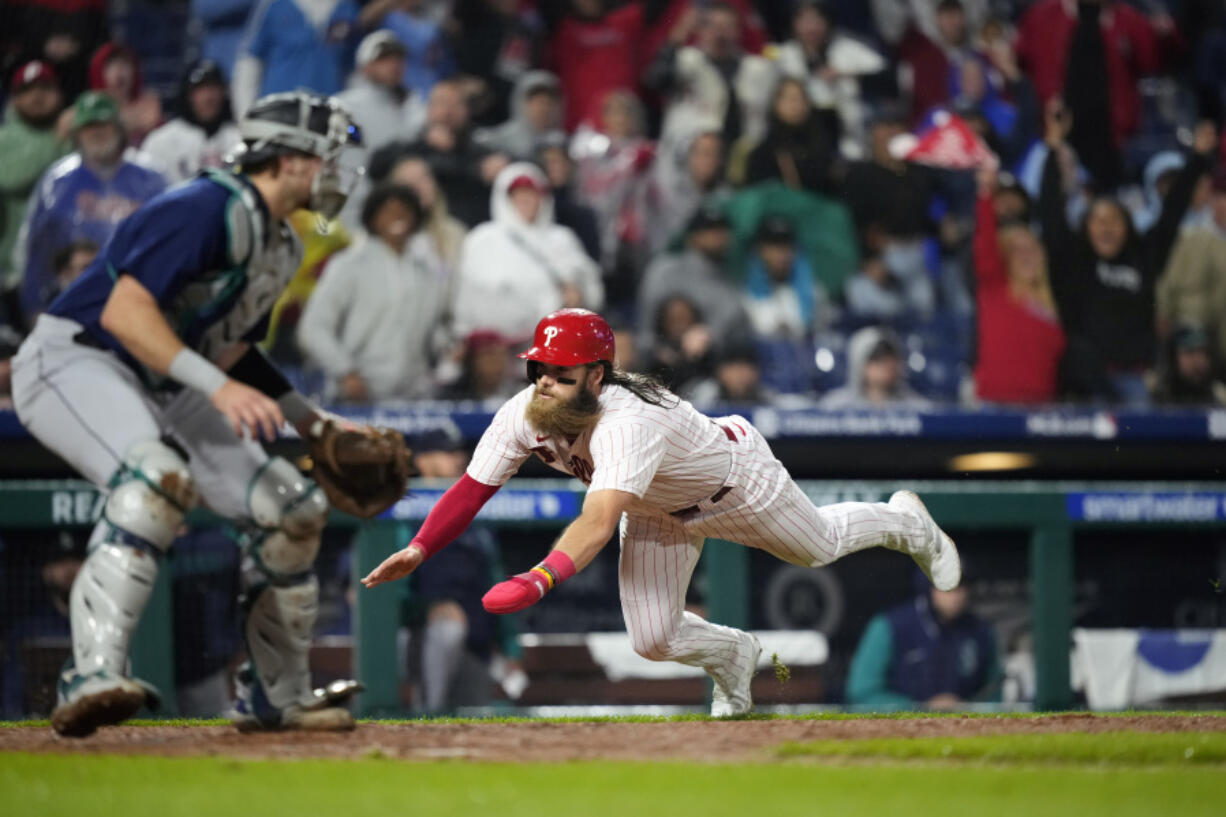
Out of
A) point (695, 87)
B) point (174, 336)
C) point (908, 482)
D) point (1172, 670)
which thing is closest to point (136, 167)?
point (695, 87)

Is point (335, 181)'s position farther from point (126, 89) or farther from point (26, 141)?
point (126, 89)

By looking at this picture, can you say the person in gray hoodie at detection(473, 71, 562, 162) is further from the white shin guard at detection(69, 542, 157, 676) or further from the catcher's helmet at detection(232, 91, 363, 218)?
the white shin guard at detection(69, 542, 157, 676)

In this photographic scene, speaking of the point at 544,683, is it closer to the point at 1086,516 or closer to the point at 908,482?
the point at 908,482

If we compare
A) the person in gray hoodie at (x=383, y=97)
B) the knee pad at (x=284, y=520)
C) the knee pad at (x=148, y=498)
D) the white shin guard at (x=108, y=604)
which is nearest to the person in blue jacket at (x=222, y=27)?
the person in gray hoodie at (x=383, y=97)

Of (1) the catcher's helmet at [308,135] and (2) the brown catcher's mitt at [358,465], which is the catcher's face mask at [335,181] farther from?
(2) the brown catcher's mitt at [358,465]

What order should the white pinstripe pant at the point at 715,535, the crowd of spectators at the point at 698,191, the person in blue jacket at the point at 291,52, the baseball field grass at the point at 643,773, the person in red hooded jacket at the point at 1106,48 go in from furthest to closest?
1. the person in red hooded jacket at the point at 1106,48
2. the person in blue jacket at the point at 291,52
3. the crowd of spectators at the point at 698,191
4. the white pinstripe pant at the point at 715,535
5. the baseball field grass at the point at 643,773

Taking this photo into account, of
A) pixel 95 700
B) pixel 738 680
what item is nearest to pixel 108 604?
pixel 95 700
